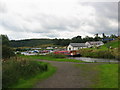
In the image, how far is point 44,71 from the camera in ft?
45.5

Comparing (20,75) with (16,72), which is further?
(20,75)

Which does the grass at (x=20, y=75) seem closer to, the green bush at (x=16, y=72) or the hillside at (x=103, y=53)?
the green bush at (x=16, y=72)

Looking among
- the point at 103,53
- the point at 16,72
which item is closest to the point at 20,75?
the point at 16,72

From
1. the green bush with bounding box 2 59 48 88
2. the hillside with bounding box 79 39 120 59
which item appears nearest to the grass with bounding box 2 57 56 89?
the green bush with bounding box 2 59 48 88

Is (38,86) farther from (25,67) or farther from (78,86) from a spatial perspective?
(25,67)

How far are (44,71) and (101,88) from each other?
6.69m

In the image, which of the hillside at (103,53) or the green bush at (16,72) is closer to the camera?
the green bush at (16,72)

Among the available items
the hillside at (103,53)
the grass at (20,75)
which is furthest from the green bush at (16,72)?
the hillside at (103,53)

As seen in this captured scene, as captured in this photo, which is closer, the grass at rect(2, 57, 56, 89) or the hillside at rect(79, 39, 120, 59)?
the grass at rect(2, 57, 56, 89)

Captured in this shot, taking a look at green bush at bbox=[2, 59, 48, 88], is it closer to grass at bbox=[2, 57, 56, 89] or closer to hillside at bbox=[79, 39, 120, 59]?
grass at bbox=[2, 57, 56, 89]

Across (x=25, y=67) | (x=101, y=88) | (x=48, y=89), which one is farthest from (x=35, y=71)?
(x=101, y=88)

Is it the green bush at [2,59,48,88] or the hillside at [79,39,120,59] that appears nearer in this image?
the green bush at [2,59,48,88]

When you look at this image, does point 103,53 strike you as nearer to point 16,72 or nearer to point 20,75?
point 20,75

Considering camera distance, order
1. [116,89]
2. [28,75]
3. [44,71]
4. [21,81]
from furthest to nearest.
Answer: [44,71]
[28,75]
[21,81]
[116,89]
